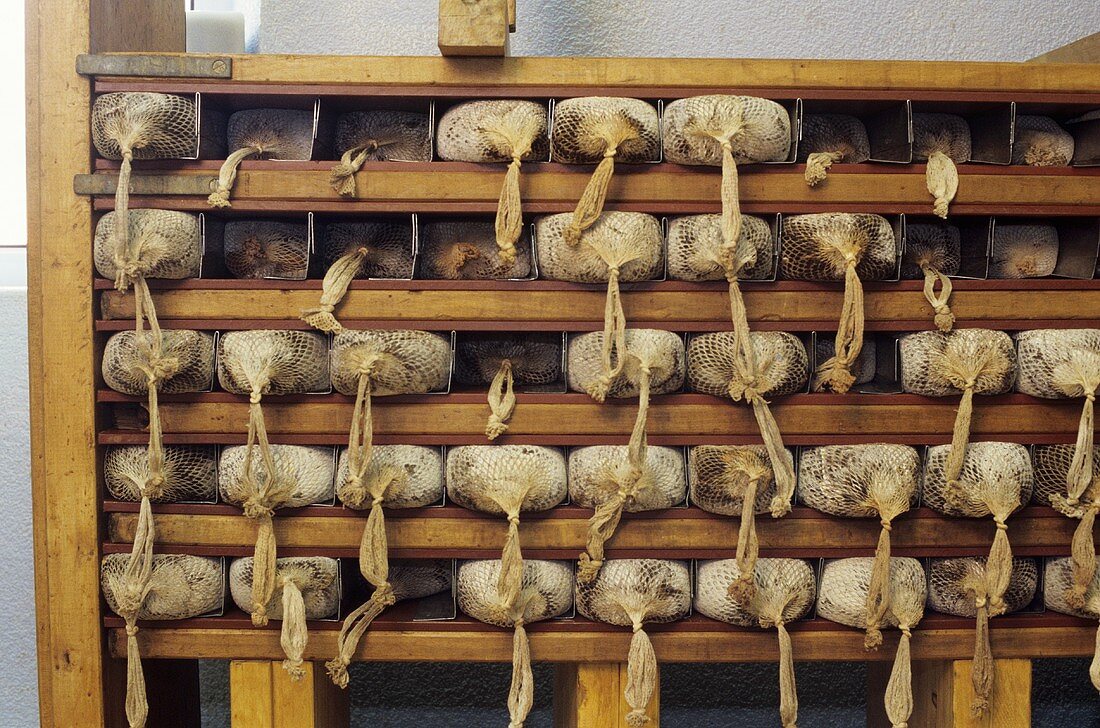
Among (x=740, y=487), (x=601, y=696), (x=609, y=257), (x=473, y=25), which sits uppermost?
(x=473, y=25)

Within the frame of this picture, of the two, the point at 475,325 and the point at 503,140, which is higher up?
the point at 503,140

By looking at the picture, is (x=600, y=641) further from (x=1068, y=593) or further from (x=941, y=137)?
(x=941, y=137)

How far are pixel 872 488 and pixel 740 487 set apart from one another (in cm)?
15

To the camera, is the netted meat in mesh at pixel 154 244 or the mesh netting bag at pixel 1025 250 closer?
the netted meat in mesh at pixel 154 244

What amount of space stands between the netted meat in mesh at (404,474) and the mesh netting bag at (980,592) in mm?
595

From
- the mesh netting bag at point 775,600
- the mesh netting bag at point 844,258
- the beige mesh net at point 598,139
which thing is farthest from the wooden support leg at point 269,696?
the mesh netting bag at point 844,258

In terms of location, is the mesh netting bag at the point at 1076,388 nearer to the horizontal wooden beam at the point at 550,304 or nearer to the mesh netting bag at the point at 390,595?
the horizontal wooden beam at the point at 550,304

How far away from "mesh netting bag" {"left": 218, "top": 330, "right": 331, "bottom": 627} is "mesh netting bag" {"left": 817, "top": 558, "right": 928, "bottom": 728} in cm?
64

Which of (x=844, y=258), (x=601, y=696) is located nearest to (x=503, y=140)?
(x=844, y=258)

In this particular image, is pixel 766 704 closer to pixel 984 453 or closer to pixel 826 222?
pixel 984 453

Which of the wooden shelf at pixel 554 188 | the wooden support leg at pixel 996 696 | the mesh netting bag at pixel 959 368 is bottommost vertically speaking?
the wooden support leg at pixel 996 696

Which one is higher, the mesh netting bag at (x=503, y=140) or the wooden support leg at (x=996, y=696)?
the mesh netting bag at (x=503, y=140)

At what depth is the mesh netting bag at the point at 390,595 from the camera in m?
0.94

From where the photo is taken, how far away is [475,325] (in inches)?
37.2
